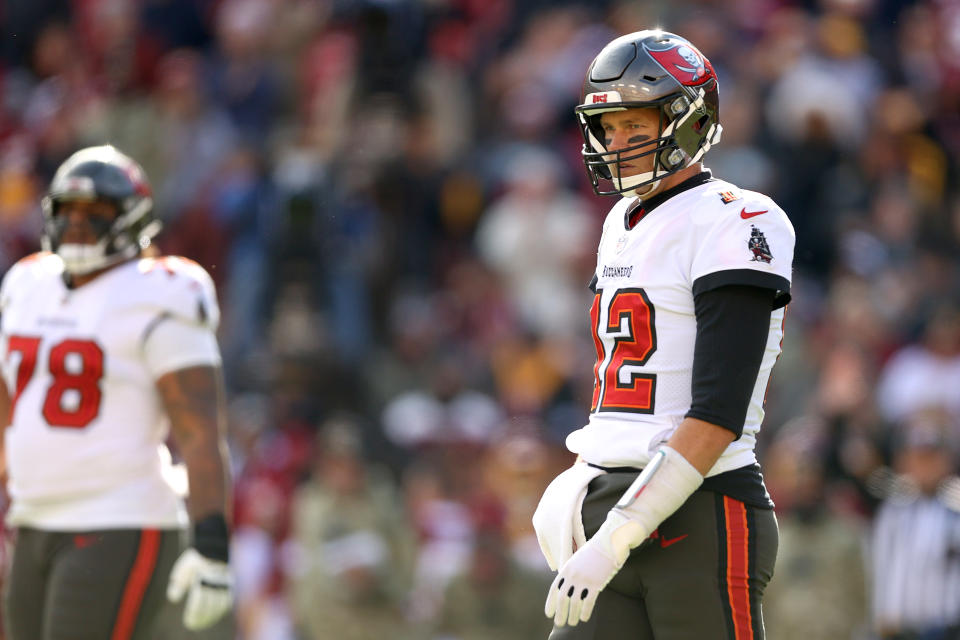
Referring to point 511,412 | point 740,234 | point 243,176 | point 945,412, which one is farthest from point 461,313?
point 740,234

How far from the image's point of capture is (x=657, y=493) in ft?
11.5

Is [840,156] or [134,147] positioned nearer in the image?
[840,156]

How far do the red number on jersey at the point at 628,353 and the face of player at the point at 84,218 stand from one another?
2068 mm

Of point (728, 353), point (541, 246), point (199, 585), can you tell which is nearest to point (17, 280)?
point (199, 585)

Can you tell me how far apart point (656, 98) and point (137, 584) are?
91.4 inches

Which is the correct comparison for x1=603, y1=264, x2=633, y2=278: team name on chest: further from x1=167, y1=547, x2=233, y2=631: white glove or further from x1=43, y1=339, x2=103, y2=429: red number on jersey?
x1=43, y1=339, x2=103, y2=429: red number on jersey

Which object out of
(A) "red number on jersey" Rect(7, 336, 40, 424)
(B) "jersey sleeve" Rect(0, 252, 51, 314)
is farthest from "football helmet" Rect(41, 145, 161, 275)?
(A) "red number on jersey" Rect(7, 336, 40, 424)

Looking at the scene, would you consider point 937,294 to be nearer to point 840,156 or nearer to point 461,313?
point 840,156

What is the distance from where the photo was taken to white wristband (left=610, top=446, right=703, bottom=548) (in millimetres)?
3496

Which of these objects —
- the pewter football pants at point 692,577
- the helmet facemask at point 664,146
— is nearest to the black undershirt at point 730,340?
the pewter football pants at point 692,577

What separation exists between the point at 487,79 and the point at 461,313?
212 cm

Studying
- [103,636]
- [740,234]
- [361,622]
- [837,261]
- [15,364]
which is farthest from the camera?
[837,261]

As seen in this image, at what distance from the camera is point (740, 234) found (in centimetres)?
357

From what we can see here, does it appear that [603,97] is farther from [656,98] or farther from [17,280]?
[17,280]
